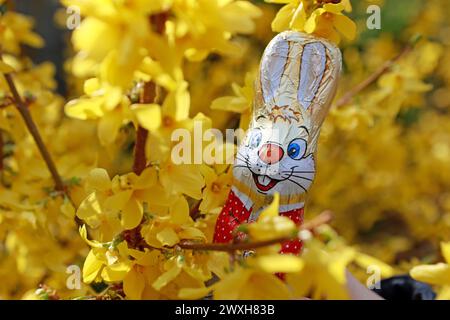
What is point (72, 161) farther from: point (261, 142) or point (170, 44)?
point (170, 44)

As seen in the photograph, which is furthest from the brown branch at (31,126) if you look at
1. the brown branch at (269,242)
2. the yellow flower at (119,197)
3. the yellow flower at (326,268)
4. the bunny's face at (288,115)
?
the yellow flower at (326,268)

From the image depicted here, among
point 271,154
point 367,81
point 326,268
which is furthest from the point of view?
point 367,81

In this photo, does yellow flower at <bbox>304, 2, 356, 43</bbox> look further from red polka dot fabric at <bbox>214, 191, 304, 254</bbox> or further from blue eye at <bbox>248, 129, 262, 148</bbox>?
red polka dot fabric at <bbox>214, 191, 304, 254</bbox>

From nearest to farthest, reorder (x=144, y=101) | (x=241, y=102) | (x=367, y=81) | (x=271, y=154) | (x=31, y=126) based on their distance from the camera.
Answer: (x=144, y=101) < (x=271, y=154) < (x=241, y=102) < (x=31, y=126) < (x=367, y=81)

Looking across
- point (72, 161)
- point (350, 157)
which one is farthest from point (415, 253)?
point (72, 161)

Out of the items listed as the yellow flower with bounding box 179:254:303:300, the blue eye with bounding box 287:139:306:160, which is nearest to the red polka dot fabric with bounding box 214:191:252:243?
the blue eye with bounding box 287:139:306:160

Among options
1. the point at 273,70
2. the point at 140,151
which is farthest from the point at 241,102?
the point at 140,151

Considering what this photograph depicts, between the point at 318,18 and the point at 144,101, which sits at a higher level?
the point at 318,18

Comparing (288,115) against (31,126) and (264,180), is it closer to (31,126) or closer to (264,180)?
(264,180)

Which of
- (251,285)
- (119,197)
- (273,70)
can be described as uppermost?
(273,70)
